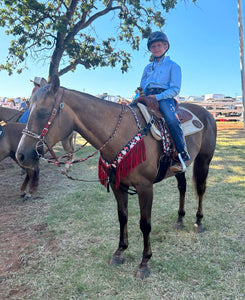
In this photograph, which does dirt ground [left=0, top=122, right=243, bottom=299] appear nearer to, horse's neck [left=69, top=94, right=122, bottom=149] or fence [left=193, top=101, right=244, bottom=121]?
horse's neck [left=69, top=94, right=122, bottom=149]

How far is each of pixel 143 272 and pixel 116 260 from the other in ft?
1.37

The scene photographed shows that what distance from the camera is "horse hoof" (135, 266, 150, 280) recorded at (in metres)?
2.58

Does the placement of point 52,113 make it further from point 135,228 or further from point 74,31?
point 74,31

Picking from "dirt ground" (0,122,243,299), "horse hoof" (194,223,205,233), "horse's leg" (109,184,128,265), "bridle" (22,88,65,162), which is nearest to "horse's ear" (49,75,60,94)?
"bridle" (22,88,65,162)

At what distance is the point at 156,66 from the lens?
9.86 ft

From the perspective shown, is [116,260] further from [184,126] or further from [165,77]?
[165,77]

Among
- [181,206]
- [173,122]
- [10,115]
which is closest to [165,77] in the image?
[173,122]

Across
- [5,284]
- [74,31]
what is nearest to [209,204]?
[5,284]

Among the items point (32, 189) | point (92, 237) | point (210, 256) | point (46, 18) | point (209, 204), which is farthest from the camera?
point (46, 18)

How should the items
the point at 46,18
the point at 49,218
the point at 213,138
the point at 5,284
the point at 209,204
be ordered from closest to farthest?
the point at 5,284
the point at 213,138
the point at 49,218
the point at 209,204
the point at 46,18

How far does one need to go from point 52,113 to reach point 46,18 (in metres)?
13.9

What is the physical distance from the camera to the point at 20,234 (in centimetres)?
361

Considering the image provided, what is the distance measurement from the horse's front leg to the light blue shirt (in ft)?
3.89

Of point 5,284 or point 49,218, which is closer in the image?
point 5,284
